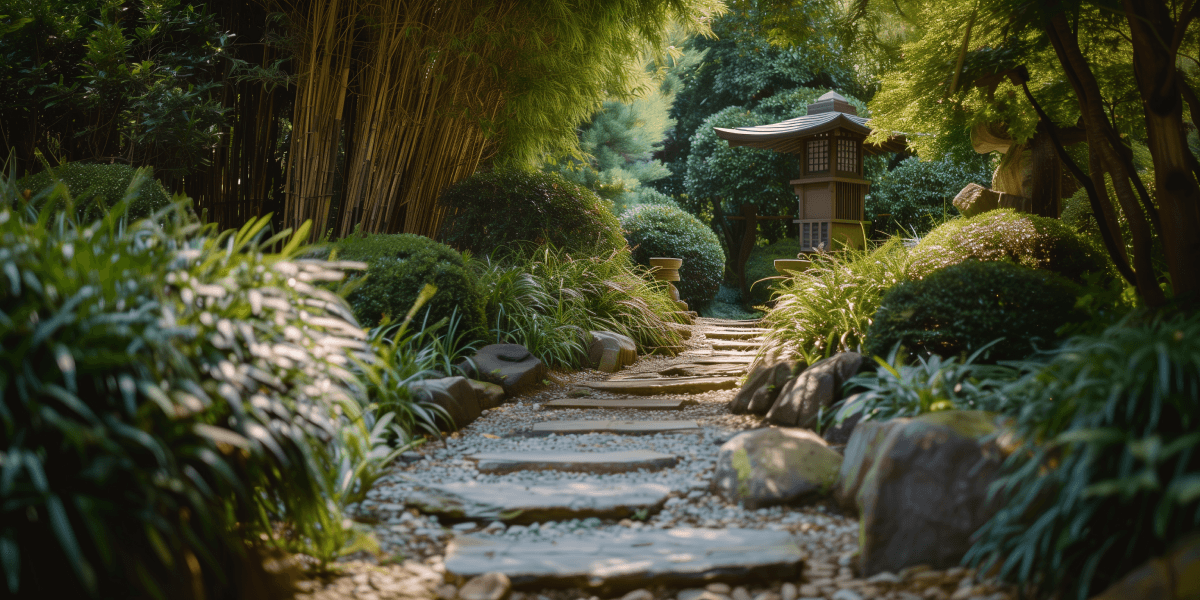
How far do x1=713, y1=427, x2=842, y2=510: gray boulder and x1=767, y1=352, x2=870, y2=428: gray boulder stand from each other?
531mm

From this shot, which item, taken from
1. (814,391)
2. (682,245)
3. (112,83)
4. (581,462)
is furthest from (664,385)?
(682,245)

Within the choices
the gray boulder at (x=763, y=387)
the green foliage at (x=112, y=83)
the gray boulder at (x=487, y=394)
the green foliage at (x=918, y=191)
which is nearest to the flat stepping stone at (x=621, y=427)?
the gray boulder at (x=763, y=387)

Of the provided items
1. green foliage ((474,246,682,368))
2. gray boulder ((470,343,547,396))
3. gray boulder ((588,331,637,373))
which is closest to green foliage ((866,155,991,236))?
green foliage ((474,246,682,368))

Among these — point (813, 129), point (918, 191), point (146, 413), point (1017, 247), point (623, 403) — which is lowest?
point (623, 403)

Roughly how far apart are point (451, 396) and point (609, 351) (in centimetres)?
180

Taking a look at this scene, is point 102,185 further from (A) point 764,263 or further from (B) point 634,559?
(A) point 764,263

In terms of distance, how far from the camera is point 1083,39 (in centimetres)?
342

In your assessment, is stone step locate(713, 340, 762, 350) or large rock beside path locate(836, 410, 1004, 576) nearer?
large rock beside path locate(836, 410, 1004, 576)

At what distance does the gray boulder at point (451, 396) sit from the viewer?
10.1ft

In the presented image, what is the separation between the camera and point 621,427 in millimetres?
3148

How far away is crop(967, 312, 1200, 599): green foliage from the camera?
54.4 inches

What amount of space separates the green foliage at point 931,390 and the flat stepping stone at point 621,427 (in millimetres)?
788

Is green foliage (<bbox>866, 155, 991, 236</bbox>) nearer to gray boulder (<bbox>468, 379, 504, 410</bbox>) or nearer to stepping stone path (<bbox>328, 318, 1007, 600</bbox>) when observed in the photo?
gray boulder (<bbox>468, 379, 504, 410</bbox>)

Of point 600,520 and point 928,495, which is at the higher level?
point 928,495
